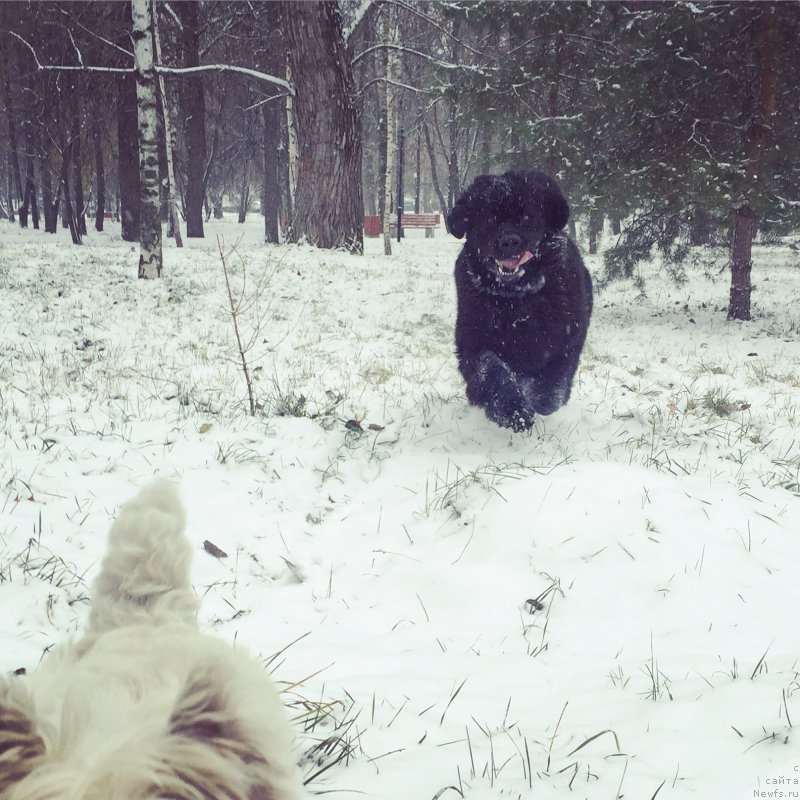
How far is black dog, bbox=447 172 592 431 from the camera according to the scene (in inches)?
171

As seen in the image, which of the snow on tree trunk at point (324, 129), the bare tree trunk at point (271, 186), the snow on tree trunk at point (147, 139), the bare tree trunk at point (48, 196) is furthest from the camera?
the bare tree trunk at point (271, 186)

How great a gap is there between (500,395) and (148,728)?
373 cm

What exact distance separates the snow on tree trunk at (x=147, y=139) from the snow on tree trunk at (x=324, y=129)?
13.6 feet

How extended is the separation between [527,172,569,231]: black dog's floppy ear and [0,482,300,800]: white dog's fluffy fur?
13.5 feet

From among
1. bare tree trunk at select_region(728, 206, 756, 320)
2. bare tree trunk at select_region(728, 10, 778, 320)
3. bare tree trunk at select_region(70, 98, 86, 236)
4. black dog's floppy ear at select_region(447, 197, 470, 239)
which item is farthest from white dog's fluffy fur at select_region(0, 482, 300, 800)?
bare tree trunk at select_region(70, 98, 86, 236)

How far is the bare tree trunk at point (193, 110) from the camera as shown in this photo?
18.5 meters

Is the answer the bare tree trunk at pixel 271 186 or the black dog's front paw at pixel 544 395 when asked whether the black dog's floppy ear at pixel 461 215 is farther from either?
the bare tree trunk at pixel 271 186

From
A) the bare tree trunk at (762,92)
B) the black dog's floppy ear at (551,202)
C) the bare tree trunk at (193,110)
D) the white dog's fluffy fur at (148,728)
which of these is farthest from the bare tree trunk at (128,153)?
the white dog's fluffy fur at (148,728)

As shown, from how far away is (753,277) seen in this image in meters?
18.1

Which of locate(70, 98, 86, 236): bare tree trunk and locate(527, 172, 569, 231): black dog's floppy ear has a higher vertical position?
locate(70, 98, 86, 236): bare tree trunk

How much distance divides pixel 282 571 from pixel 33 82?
80.3ft

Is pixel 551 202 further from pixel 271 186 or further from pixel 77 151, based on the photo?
pixel 271 186

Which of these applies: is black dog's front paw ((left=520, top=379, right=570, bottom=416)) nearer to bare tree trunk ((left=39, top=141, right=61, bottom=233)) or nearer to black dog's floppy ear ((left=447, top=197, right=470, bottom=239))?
black dog's floppy ear ((left=447, top=197, right=470, bottom=239))

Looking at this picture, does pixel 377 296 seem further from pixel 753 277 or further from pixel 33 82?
pixel 33 82
